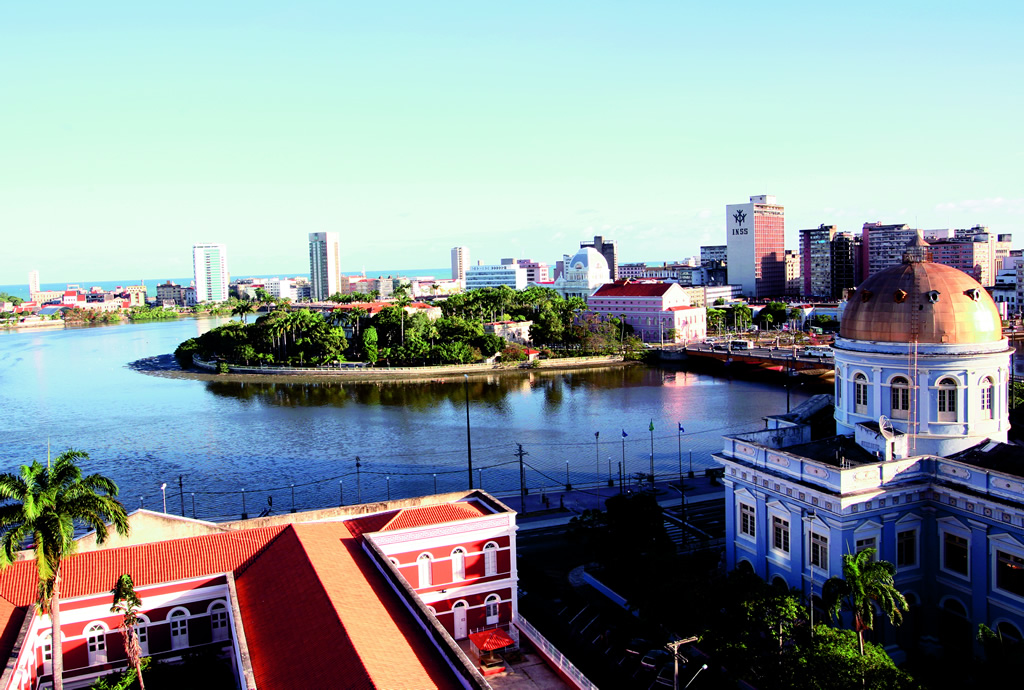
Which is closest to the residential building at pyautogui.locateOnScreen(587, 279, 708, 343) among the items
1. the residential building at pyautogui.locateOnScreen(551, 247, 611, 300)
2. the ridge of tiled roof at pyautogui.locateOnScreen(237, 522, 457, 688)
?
the residential building at pyautogui.locateOnScreen(551, 247, 611, 300)

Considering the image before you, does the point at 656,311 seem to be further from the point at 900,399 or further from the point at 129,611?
the point at 129,611

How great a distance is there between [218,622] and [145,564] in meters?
2.66

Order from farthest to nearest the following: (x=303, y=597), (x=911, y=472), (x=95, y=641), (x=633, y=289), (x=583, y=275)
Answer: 1. (x=583, y=275)
2. (x=633, y=289)
3. (x=911, y=472)
4. (x=95, y=641)
5. (x=303, y=597)

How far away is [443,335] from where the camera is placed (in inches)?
4107

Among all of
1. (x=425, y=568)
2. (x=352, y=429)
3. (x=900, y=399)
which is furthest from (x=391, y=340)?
(x=900, y=399)

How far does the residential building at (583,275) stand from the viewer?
162 meters

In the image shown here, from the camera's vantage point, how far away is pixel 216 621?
24344 millimetres

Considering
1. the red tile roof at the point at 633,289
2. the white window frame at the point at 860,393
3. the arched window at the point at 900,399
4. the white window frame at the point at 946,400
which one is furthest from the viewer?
the red tile roof at the point at 633,289

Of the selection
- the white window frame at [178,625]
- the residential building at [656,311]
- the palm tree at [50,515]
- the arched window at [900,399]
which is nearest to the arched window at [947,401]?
the arched window at [900,399]

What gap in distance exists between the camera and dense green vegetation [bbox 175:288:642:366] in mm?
100875

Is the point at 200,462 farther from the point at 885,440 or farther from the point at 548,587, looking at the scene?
the point at 885,440

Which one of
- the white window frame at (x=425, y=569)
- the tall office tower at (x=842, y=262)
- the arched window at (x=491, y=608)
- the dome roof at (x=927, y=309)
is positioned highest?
the tall office tower at (x=842, y=262)

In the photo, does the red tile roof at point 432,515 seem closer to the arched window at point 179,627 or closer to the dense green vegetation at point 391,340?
the arched window at point 179,627

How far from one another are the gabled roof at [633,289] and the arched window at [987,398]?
93.9m
